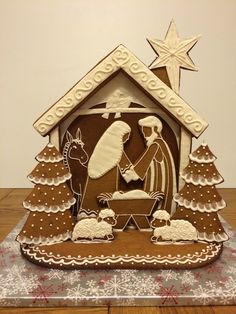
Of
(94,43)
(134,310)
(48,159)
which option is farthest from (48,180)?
(94,43)

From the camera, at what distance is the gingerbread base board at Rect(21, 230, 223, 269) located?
527mm

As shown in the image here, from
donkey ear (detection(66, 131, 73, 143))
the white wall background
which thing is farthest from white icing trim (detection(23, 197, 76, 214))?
the white wall background

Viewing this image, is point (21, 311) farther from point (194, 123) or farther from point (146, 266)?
point (194, 123)

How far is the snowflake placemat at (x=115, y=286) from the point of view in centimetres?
46

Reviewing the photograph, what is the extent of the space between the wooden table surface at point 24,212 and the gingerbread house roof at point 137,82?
28cm

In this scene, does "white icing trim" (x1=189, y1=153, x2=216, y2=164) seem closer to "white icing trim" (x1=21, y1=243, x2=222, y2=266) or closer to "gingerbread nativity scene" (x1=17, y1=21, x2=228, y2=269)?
"gingerbread nativity scene" (x1=17, y1=21, x2=228, y2=269)

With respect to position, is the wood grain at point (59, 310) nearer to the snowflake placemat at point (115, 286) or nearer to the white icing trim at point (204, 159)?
the snowflake placemat at point (115, 286)

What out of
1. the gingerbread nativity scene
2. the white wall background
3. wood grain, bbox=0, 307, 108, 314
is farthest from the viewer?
the white wall background

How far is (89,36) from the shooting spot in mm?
1099

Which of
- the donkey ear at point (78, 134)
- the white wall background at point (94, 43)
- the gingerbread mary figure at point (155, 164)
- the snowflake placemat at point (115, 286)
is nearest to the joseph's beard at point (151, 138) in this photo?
the gingerbread mary figure at point (155, 164)

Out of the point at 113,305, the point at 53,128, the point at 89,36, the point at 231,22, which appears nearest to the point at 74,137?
the point at 53,128

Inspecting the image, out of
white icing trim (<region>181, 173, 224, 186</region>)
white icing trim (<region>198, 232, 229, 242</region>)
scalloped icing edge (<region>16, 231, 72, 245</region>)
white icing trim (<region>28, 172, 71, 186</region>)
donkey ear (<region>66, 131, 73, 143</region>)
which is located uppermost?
donkey ear (<region>66, 131, 73, 143</region>)

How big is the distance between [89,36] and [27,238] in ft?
2.38

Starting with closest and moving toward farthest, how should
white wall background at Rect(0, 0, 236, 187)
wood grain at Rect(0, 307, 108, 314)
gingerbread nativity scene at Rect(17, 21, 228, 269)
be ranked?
wood grain at Rect(0, 307, 108, 314) → gingerbread nativity scene at Rect(17, 21, 228, 269) → white wall background at Rect(0, 0, 236, 187)
